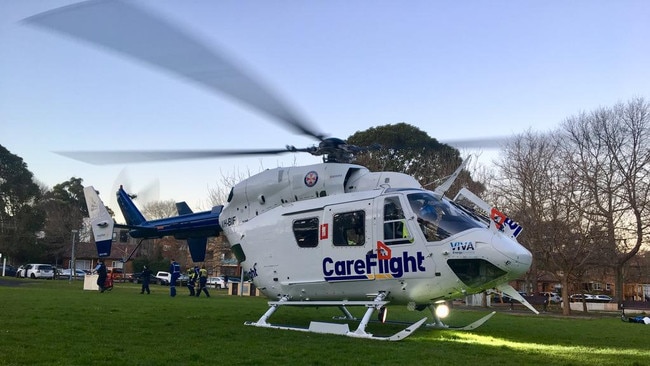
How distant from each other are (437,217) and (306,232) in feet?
10.7

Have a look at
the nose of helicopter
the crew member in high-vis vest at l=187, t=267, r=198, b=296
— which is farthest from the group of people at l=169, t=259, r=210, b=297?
the nose of helicopter

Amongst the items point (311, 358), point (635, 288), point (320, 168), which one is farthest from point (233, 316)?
point (635, 288)

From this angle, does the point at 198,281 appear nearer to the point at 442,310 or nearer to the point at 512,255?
the point at 442,310

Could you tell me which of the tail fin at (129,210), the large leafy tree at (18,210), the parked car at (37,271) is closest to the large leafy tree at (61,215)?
the large leafy tree at (18,210)

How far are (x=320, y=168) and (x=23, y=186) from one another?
7243 cm

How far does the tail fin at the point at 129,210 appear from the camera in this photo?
19.9 meters

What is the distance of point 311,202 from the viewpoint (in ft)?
43.2

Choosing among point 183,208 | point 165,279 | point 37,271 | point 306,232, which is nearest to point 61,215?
point 37,271

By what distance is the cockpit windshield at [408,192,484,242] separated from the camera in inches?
443

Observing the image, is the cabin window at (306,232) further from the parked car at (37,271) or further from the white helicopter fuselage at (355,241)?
the parked car at (37,271)

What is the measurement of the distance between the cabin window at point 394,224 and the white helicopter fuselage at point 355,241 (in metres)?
0.02

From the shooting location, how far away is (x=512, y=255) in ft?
35.5

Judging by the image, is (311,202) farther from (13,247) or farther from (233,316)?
(13,247)

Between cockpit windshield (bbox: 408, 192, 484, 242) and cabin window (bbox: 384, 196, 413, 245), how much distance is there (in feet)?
1.03
